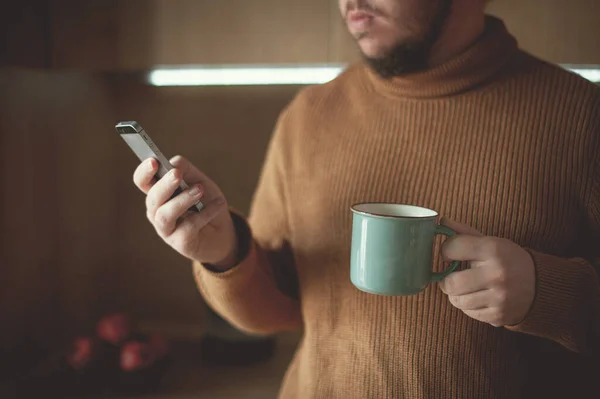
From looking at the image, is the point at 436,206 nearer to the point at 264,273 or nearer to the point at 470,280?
the point at 470,280

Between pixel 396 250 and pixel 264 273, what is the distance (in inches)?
12.1

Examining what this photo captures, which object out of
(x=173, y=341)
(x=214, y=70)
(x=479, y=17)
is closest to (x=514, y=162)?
(x=479, y=17)

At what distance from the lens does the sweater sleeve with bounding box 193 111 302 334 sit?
0.68 meters

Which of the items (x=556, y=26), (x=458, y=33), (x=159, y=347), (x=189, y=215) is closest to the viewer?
(x=189, y=215)

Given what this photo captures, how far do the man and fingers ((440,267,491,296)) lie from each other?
0.04 feet

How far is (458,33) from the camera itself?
0.69 metres

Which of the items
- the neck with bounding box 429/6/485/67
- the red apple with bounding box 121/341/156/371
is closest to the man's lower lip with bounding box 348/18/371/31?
the neck with bounding box 429/6/485/67

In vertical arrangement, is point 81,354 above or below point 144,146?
below

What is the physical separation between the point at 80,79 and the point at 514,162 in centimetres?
118

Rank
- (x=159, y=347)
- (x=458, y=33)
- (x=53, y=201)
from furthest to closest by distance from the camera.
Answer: (x=53, y=201) → (x=159, y=347) → (x=458, y=33)

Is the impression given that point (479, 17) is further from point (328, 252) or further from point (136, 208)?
point (136, 208)

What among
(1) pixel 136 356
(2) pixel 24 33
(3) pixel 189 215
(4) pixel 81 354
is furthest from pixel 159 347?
(2) pixel 24 33

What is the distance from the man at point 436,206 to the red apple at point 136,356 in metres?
0.48

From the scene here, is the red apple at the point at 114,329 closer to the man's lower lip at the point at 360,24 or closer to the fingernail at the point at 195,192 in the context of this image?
the fingernail at the point at 195,192
